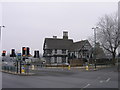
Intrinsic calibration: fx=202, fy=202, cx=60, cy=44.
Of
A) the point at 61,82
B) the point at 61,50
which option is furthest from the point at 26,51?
the point at 61,50

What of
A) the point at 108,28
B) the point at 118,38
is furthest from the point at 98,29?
the point at 118,38

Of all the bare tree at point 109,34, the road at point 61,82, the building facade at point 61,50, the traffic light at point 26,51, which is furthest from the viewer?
the building facade at point 61,50

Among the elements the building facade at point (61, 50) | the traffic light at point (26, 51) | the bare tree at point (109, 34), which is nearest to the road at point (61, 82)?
the traffic light at point (26, 51)

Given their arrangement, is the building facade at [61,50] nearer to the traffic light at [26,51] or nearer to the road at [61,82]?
the traffic light at [26,51]

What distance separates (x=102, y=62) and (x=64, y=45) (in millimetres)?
18827

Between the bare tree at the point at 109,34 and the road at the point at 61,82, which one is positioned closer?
the road at the point at 61,82

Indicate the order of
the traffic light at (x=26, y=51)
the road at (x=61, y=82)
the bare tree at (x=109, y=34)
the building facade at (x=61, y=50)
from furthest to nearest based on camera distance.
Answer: the building facade at (x=61, y=50)
the bare tree at (x=109, y=34)
the traffic light at (x=26, y=51)
the road at (x=61, y=82)

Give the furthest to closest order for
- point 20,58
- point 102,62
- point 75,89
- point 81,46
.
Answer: point 81,46 → point 102,62 → point 20,58 → point 75,89

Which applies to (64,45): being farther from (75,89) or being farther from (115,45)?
(75,89)

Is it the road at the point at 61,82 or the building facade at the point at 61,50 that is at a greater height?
the building facade at the point at 61,50

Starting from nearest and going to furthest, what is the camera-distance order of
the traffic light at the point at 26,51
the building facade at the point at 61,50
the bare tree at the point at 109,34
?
1. the traffic light at the point at 26,51
2. the bare tree at the point at 109,34
3. the building facade at the point at 61,50

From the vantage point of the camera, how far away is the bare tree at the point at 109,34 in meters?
48.3

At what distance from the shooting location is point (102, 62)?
59.3 meters

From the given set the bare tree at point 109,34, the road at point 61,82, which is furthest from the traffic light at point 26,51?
the bare tree at point 109,34
